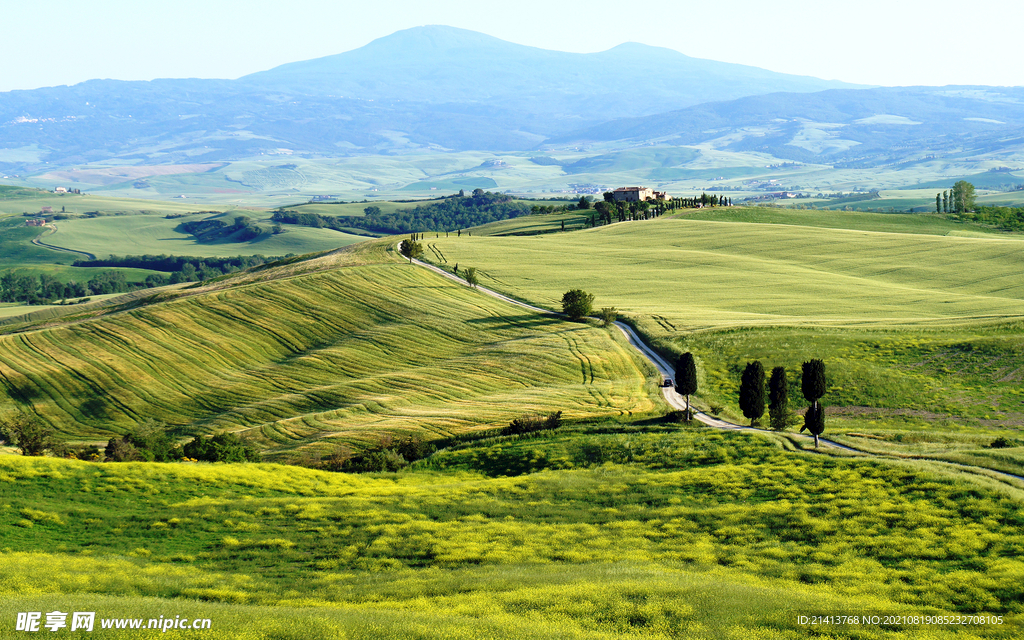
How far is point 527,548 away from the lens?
32906 millimetres

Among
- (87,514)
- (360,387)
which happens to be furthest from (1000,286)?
(87,514)

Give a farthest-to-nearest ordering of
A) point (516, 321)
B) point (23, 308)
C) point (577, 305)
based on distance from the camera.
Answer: point (23, 308) → point (516, 321) → point (577, 305)

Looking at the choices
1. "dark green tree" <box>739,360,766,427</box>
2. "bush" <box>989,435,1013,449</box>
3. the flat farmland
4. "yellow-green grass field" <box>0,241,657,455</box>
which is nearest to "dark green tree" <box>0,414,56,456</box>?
"yellow-green grass field" <box>0,241,657,455</box>

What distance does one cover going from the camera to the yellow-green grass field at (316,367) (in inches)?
2638

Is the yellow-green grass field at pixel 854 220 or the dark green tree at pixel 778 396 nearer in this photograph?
the dark green tree at pixel 778 396

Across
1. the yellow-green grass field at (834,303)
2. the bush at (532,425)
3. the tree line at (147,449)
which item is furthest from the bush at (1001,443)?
the tree line at (147,449)

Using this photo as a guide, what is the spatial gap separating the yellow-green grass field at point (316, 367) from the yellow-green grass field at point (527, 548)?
18.5 m

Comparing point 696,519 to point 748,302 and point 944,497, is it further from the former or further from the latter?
point 748,302

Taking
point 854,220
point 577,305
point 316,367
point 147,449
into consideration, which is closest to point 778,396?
point 577,305

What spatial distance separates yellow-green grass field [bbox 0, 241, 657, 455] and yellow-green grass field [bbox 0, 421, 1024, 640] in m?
18.5

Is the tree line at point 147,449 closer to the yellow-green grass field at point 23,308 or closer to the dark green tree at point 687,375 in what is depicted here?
the dark green tree at point 687,375

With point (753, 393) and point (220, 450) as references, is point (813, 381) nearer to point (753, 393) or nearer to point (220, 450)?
point (753, 393)

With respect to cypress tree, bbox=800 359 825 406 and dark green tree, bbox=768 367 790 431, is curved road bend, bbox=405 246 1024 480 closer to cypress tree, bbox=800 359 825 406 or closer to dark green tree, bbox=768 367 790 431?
dark green tree, bbox=768 367 790 431

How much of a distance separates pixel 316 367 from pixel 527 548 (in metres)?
51.4
